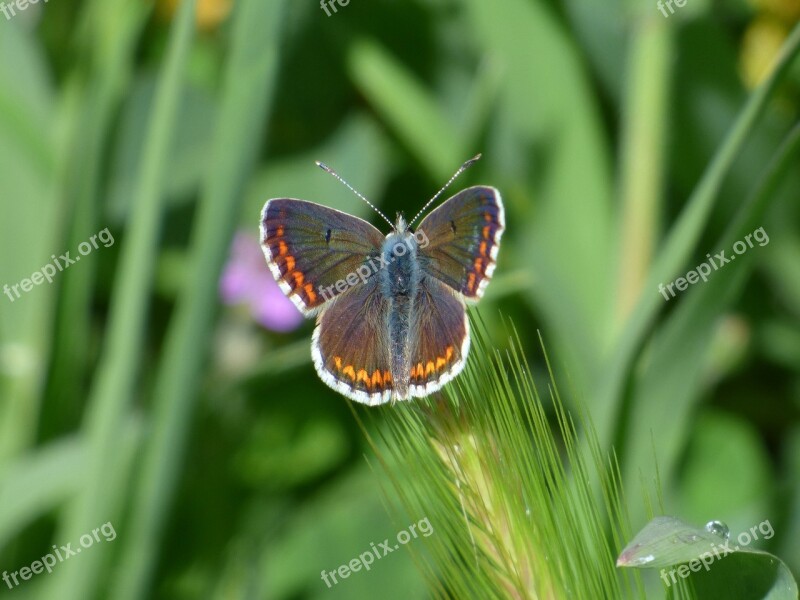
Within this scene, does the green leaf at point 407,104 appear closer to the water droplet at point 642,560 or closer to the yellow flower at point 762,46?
the yellow flower at point 762,46

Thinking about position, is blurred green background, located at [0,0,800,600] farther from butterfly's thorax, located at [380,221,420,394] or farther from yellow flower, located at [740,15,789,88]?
butterfly's thorax, located at [380,221,420,394]

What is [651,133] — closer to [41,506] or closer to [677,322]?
[677,322]

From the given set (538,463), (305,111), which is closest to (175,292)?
(305,111)

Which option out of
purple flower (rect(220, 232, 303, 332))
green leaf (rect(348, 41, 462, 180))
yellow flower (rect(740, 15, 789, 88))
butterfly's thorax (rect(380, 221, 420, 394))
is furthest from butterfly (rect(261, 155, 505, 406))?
yellow flower (rect(740, 15, 789, 88))

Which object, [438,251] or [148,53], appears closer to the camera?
[438,251]

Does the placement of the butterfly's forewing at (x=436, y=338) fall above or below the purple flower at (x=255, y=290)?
below

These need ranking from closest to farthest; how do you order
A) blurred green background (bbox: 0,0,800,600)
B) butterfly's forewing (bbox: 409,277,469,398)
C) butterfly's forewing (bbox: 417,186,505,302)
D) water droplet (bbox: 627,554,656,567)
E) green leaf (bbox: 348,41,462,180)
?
water droplet (bbox: 627,554,656,567) < butterfly's forewing (bbox: 409,277,469,398) < butterfly's forewing (bbox: 417,186,505,302) < blurred green background (bbox: 0,0,800,600) < green leaf (bbox: 348,41,462,180)

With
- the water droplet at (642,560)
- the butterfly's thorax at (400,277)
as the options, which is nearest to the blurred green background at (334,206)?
the butterfly's thorax at (400,277)
